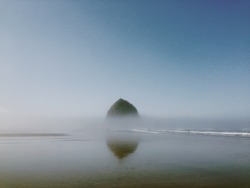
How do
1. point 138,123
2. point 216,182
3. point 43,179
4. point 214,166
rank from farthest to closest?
point 138,123 → point 214,166 → point 43,179 → point 216,182

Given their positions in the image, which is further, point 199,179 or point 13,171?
point 13,171

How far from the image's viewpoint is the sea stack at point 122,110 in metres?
148

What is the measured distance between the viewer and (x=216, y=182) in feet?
35.6

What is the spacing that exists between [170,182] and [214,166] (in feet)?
17.0

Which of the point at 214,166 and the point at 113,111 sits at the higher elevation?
the point at 113,111

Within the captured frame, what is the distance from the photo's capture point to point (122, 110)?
149m

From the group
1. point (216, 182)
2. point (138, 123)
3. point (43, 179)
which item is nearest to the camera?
point (216, 182)

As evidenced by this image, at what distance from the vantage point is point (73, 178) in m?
11.7

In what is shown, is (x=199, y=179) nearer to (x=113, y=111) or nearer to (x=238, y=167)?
(x=238, y=167)

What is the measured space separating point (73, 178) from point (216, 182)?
583 centimetres

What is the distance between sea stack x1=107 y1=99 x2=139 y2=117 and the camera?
5827 inches

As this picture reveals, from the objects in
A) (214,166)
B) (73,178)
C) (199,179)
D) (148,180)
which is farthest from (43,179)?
(214,166)

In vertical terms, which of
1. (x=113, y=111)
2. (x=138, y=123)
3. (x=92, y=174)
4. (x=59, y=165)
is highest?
(x=113, y=111)

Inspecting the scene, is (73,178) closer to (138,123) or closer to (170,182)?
(170,182)
